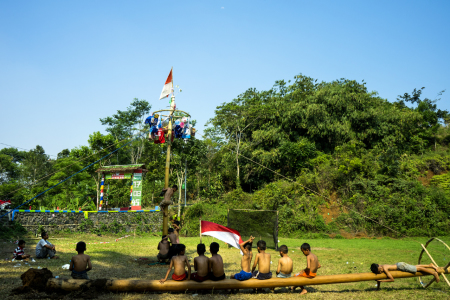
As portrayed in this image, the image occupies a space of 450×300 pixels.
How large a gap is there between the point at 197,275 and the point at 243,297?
1151 millimetres

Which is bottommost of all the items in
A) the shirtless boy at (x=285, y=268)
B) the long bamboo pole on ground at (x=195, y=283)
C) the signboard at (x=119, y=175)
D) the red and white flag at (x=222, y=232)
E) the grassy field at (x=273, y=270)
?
the grassy field at (x=273, y=270)

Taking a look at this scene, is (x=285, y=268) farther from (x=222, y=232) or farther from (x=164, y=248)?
(x=164, y=248)

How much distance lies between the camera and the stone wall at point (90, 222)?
20875 millimetres

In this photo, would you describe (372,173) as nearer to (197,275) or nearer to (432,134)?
(432,134)

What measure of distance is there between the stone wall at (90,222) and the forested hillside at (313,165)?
413cm

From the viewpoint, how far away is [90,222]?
22797mm

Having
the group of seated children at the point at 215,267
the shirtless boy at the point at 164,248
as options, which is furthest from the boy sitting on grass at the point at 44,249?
the group of seated children at the point at 215,267

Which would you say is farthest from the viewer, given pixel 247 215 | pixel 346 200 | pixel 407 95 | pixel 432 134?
pixel 407 95

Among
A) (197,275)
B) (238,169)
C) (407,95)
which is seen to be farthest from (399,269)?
(407,95)

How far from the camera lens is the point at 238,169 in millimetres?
34406

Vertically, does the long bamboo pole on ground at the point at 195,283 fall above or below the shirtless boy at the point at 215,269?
below

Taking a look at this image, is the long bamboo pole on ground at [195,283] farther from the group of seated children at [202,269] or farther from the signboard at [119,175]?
the signboard at [119,175]

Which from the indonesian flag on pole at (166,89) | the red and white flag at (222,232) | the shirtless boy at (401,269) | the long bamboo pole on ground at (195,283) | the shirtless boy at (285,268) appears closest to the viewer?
the long bamboo pole on ground at (195,283)

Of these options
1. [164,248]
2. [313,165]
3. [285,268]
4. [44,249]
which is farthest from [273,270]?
[313,165]
